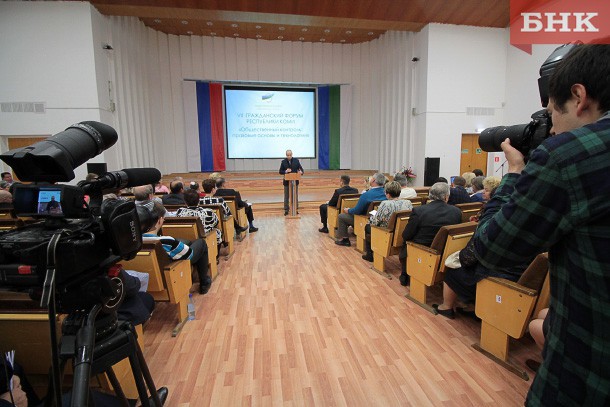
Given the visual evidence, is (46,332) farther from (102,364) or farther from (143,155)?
(143,155)

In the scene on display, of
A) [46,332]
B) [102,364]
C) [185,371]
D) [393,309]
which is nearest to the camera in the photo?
[102,364]

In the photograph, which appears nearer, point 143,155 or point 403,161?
point 143,155

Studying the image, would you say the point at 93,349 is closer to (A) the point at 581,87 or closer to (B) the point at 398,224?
(A) the point at 581,87

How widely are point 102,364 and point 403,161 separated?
32.0ft

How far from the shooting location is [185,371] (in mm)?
2025

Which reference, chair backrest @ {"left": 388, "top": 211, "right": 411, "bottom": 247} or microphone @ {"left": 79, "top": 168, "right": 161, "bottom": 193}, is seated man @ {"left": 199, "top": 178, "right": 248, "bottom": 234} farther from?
microphone @ {"left": 79, "top": 168, "right": 161, "bottom": 193}

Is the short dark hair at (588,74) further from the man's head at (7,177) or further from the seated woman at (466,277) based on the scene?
the man's head at (7,177)

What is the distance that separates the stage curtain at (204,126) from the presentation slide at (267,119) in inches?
22.9

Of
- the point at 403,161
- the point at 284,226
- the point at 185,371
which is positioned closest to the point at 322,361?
the point at 185,371

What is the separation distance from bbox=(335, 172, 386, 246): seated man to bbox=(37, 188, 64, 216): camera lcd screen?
12.6ft

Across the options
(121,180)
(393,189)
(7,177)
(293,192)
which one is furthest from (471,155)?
(7,177)

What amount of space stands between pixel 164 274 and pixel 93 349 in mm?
1581

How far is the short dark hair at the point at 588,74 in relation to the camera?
0.67 metres

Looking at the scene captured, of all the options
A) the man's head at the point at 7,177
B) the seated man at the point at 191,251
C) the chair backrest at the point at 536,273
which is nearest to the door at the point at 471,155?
the chair backrest at the point at 536,273
